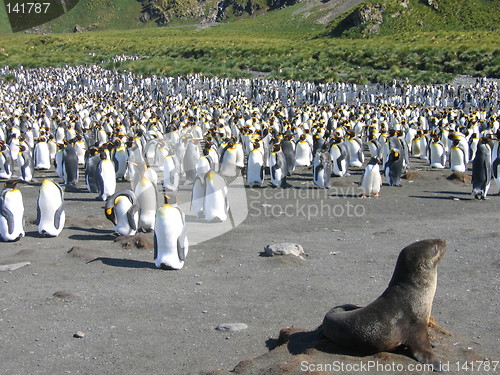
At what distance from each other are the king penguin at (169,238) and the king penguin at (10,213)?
8.20 ft

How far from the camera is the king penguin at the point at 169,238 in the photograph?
720 centimetres

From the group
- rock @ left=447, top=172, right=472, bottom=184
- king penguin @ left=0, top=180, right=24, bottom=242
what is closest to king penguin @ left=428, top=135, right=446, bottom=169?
rock @ left=447, top=172, right=472, bottom=184

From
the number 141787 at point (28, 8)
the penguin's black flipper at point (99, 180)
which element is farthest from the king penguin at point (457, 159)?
the number 141787 at point (28, 8)

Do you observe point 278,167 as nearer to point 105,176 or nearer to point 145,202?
point 105,176

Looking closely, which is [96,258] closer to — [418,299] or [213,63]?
[418,299]

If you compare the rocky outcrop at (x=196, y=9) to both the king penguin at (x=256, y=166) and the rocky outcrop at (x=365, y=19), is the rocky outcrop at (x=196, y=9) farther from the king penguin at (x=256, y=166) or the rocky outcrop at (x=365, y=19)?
the king penguin at (x=256, y=166)

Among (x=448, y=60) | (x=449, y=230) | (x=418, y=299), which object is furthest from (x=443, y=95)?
(x=418, y=299)

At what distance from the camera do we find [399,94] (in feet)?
111

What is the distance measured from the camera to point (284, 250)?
25.6 feet

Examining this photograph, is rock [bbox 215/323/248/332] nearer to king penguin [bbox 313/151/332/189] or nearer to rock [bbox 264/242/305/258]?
rock [bbox 264/242/305/258]

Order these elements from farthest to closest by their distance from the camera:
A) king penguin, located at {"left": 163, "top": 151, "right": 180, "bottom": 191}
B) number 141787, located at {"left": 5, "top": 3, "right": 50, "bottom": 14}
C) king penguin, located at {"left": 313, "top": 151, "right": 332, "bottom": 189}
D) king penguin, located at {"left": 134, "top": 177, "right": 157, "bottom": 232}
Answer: number 141787, located at {"left": 5, "top": 3, "right": 50, "bottom": 14}, king penguin, located at {"left": 313, "top": 151, "right": 332, "bottom": 189}, king penguin, located at {"left": 163, "top": 151, "right": 180, "bottom": 191}, king penguin, located at {"left": 134, "top": 177, "right": 157, "bottom": 232}

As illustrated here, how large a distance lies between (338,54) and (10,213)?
44.0m

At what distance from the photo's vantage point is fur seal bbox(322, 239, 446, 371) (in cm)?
448

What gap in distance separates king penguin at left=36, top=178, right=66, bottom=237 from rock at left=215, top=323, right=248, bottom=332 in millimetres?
4274
